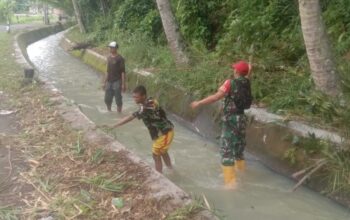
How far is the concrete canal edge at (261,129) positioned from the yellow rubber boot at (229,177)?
0.80m

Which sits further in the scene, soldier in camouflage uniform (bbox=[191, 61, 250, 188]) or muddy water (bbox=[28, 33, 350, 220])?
soldier in camouflage uniform (bbox=[191, 61, 250, 188])

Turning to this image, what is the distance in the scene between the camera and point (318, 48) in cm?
669

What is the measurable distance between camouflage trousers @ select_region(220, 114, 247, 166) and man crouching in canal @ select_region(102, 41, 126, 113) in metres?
4.30

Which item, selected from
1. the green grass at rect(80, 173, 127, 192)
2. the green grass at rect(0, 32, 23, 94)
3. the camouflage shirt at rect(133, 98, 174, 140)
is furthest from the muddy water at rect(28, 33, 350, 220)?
the green grass at rect(0, 32, 23, 94)

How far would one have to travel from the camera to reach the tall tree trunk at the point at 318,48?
21.4 feet

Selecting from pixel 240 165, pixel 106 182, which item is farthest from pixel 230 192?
pixel 106 182

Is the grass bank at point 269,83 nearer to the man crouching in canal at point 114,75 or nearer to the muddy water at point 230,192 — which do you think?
the muddy water at point 230,192

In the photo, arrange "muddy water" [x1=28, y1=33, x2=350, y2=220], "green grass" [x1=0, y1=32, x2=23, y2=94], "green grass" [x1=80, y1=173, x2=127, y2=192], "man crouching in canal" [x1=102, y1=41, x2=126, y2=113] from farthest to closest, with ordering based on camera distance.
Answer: "green grass" [x1=0, y1=32, x2=23, y2=94], "man crouching in canal" [x1=102, y1=41, x2=126, y2=113], "muddy water" [x1=28, y1=33, x2=350, y2=220], "green grass" [x1=80, y1=173, x2=127, y2=192]

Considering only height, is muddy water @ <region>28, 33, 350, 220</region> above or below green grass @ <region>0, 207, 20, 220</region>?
below

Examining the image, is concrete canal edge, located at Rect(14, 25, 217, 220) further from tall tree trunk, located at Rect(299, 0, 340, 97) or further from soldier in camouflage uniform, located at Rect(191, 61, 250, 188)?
tall tree trunk, located at Rect(299, 0, 340, 97)

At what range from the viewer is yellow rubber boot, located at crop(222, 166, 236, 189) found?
20.9ft

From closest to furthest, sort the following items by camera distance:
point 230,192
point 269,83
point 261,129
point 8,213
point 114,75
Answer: point 8,213 < point 230,192 < point 261,129 < point 269,83 < point 114,75

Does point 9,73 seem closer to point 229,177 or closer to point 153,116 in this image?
point 153,116

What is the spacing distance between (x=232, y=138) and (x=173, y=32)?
565 centimetres
